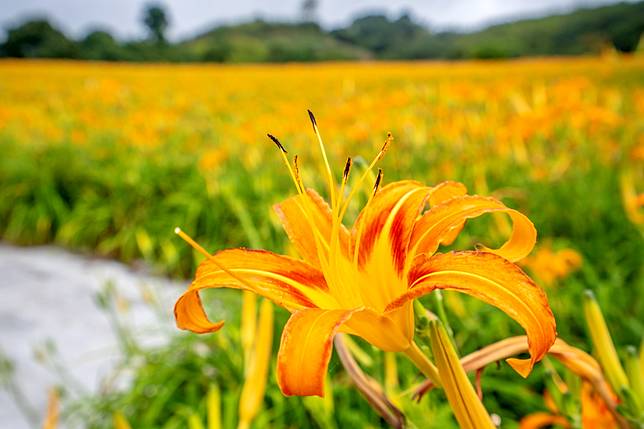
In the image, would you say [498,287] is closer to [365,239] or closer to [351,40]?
[365,239]

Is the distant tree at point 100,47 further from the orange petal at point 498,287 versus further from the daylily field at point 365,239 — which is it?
the orange petal at point 498,287

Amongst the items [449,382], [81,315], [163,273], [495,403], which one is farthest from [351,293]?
[163,273]

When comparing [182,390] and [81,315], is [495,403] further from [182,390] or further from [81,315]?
[81,315]

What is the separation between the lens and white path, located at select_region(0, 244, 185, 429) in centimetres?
202

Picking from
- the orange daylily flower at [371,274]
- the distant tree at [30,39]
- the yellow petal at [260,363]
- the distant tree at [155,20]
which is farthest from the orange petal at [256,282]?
the distant tree at [155,20]

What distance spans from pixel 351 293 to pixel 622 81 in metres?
6.63

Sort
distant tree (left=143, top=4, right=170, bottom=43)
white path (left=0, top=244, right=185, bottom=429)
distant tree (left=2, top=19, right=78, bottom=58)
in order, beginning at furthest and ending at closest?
distant tree (left=143, top=4, right=170, bottom=43) → distant tree (left=2, top=19, right=78, bottom=58) → white path (left=0, top=244, right=185, bottom=429)

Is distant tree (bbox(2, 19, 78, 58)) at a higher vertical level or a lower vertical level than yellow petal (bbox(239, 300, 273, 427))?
higher

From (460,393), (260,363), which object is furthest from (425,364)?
(260,363)

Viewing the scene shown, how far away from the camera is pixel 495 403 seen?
149 centimetres

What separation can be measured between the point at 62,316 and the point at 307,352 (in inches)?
98.3

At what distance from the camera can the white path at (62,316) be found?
6.64 ft

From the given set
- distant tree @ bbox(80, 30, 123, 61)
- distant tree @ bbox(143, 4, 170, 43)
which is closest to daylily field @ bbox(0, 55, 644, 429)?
distant tree @ bbox(80, 30, 123, 61)

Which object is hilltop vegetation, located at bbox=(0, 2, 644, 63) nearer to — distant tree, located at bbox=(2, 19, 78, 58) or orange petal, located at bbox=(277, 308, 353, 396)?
distant tree, located at bbox=(2, 19, 78, 58)
